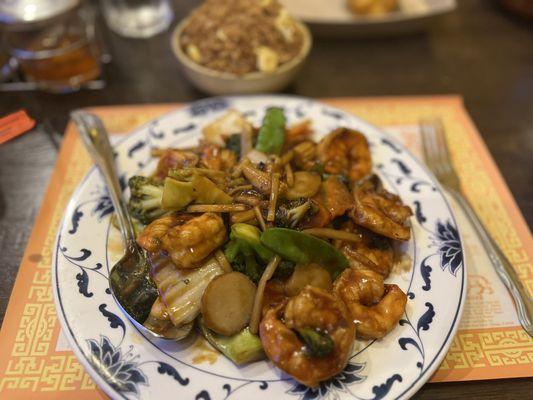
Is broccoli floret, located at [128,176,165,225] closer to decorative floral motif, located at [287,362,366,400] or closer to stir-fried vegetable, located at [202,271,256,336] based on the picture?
stir-fried vegetable, located at [202,271,256,336]

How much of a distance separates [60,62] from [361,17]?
2558 millimetres

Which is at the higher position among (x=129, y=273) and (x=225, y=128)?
(x=225, y=128)

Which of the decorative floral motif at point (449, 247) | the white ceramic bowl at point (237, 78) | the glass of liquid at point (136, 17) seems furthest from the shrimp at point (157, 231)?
the glass of liquid at point (136, 17)

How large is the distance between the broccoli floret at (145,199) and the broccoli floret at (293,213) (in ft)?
1.83

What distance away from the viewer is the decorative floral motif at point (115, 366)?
154cm

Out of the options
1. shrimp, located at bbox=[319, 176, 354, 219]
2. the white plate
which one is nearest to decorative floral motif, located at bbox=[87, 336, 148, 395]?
shrimp, located at bbox=[319, 176, 354, 219]

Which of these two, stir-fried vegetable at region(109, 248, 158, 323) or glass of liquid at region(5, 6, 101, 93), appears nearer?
stir-fried vegetable at region(109, 248, 158, 323)

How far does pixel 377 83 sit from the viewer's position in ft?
11.8

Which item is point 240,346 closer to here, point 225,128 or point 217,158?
point 217,158

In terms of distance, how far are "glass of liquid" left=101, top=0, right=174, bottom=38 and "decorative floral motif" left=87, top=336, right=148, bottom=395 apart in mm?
3218

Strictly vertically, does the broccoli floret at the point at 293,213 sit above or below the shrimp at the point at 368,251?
above

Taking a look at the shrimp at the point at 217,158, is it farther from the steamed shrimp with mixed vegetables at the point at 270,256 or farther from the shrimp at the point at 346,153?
the shrimp at the point at 346,153

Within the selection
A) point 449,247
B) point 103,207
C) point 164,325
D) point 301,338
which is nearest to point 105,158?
point 103,207

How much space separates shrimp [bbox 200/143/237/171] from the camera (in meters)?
2.19
